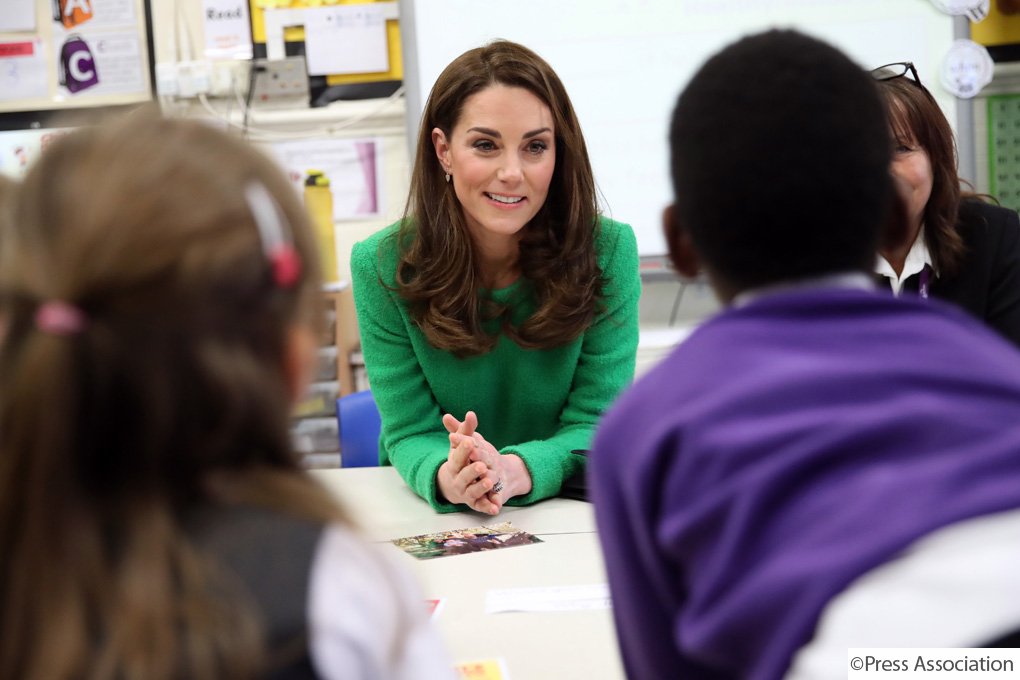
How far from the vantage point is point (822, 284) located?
29.8 inches

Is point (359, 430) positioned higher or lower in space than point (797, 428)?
lower

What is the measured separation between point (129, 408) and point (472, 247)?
1331 mm

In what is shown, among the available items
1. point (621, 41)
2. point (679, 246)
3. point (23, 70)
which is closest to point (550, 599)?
point (679, 246)

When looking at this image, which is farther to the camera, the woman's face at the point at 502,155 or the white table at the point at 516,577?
the woman's face at the point at 502,155

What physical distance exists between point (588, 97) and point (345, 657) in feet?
8.41

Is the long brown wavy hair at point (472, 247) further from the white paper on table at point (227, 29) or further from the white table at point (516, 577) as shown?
the white paper on table at point (227, 29)

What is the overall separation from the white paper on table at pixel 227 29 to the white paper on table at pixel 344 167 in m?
0.33

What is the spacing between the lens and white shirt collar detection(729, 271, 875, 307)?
0.75 m

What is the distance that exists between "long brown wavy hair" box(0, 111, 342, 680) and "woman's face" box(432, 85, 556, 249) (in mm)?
1225

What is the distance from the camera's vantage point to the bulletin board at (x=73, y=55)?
3.26 meters

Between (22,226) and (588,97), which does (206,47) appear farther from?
(22,226)
